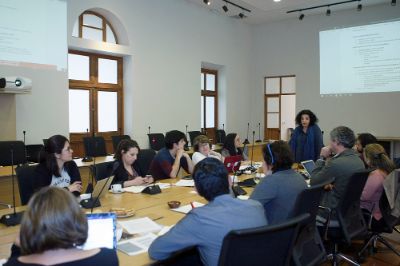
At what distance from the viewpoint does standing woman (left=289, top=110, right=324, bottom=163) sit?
17.6 ft

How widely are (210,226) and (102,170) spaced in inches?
79.4

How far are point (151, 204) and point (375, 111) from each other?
23.9ft

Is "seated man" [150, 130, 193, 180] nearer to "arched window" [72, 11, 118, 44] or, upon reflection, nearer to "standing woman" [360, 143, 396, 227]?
"standing woman" [360, 143, 396, 227]

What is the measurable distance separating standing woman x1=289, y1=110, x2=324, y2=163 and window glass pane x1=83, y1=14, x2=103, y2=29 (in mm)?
3970

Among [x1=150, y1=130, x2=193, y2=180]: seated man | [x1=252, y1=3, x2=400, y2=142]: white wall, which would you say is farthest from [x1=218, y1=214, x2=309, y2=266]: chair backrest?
[x1=252, y1=3, x2=400, y2=142]: white wall

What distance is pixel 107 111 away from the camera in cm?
736

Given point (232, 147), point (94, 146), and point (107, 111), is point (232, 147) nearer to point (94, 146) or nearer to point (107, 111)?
point (94, 146)

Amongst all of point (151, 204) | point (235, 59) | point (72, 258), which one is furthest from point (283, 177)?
point (235, 59)

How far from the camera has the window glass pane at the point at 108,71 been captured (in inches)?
281

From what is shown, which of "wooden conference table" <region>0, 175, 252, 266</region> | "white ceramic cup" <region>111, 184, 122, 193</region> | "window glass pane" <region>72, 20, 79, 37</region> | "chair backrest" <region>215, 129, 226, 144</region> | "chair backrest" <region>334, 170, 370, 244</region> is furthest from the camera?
"chair backrest" <region>215, 129, 226, 144</region>

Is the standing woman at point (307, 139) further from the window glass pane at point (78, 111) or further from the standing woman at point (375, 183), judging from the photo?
the window glass pane at point (78, 111)

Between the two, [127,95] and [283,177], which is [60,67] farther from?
[283,177]

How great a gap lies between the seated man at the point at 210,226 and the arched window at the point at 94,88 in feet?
17.9

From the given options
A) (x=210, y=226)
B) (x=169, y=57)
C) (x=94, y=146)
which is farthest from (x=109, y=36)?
(x=210, y=226)
